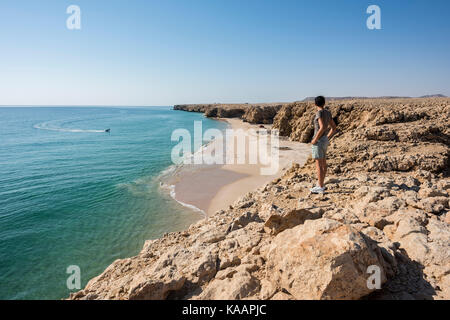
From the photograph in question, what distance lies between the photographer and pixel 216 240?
4.57 meters

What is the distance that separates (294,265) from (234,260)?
3.98ft

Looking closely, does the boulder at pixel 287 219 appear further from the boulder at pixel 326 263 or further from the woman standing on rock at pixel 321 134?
the woman standing on rock at pixel 321 134

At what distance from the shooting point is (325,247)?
2512 millimetres

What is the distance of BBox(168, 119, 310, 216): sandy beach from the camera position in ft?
40.0

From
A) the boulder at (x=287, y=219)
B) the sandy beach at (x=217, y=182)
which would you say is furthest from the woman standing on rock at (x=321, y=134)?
the sandy beach at (x=217, y=182)

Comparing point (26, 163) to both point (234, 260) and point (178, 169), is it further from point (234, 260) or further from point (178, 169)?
point (234, 260)

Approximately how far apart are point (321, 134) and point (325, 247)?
3411 millimetres

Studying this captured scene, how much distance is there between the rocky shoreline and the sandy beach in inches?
216

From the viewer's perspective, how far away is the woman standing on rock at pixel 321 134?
17.1ft

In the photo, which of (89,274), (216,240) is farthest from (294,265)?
(89,274)

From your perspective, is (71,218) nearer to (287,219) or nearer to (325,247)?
(287,219)

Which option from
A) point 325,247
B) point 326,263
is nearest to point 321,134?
point 325,247

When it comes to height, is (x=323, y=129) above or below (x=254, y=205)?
above

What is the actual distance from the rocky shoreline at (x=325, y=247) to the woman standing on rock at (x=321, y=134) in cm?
63
